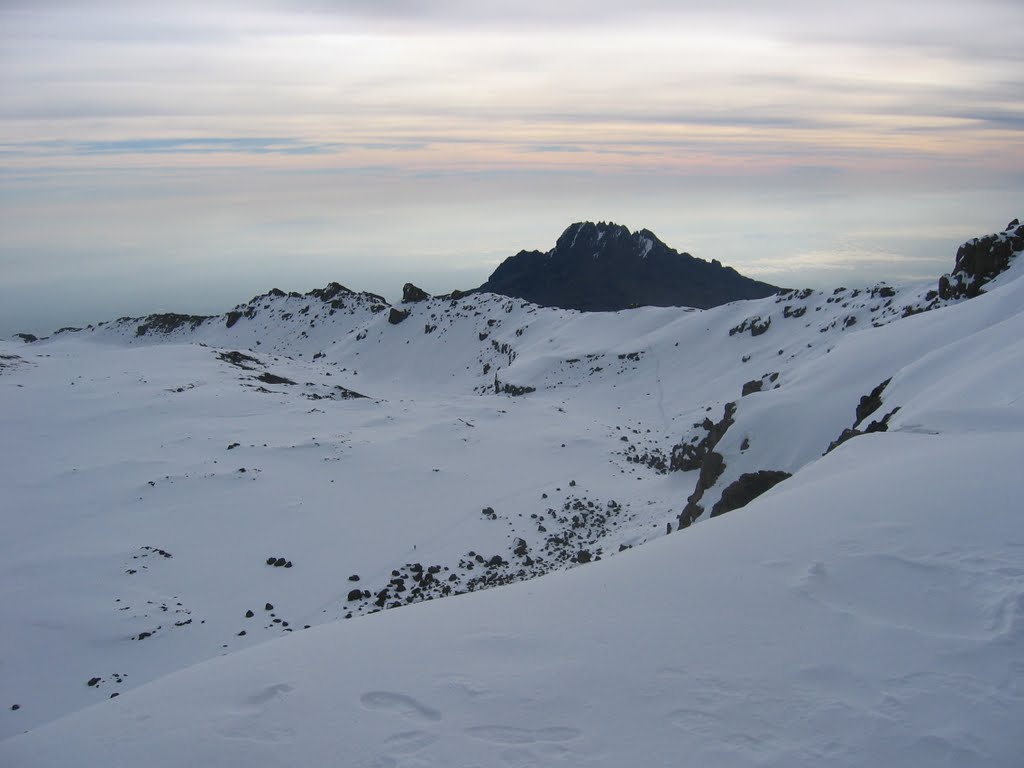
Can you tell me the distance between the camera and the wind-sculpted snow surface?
5109 mm

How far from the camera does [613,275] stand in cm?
13300

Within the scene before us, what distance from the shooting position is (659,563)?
7.95 metres

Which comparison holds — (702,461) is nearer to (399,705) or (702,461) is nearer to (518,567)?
(518,567)

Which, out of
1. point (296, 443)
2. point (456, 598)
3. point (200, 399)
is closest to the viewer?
point (456, 598)

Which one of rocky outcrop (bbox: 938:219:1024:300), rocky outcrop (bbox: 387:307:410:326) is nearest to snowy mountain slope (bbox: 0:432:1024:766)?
rocky outcrop (bbox: 938:219:1024:300)

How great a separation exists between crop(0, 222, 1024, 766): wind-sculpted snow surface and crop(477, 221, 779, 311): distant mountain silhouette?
275 ft

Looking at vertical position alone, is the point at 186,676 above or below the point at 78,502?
above

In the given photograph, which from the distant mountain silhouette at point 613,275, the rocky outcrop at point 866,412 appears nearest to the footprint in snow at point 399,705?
the rocky outcrop at point 866,412

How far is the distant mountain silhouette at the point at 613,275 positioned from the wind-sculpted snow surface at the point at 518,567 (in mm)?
83886

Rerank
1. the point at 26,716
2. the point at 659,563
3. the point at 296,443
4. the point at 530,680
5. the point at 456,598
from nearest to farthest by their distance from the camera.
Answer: the point at 530,680 → the point at 659,563 → the point at 456,598 → the point at 26,716 → the point at 296,443

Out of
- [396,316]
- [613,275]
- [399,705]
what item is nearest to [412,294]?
[396,316]

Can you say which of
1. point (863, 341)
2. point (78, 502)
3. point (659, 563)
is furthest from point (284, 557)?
point (863, 341)

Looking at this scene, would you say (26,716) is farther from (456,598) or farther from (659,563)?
(659,563)

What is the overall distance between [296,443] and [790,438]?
65.3 ft
